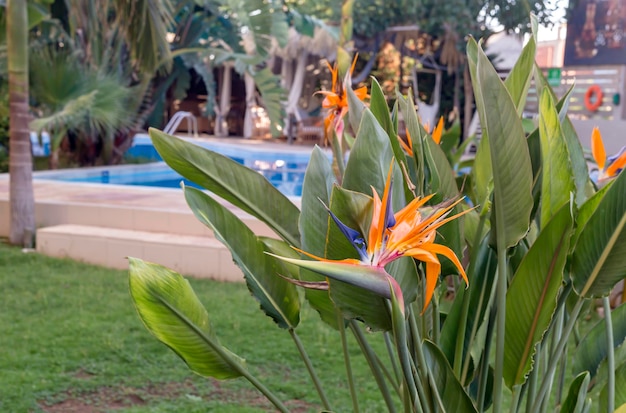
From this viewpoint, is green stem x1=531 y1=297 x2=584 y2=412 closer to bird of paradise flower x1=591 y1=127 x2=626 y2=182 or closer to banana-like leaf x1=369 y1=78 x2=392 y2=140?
bird of paradise flower x1=591 y1=127 x2=626 y2=182

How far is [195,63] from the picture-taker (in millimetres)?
10898

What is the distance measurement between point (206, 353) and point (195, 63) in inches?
403

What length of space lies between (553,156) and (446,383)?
37 cm

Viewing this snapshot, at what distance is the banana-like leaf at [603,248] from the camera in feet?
3.20

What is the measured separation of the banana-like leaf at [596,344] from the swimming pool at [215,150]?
474 centimetres

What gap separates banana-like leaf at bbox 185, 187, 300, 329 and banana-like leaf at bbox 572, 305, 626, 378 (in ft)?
1.94

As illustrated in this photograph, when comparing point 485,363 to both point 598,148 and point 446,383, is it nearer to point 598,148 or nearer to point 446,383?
point 446,383

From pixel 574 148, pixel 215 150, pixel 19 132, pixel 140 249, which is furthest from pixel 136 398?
pixel 215 150

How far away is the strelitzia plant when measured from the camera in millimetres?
862

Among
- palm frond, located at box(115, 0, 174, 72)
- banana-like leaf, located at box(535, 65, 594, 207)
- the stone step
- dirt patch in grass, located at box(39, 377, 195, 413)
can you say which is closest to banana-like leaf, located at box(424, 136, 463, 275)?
banana-like leaf, located at box(535, 65, 594, 207)

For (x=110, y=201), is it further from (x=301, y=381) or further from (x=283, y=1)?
(x=283, y=1)

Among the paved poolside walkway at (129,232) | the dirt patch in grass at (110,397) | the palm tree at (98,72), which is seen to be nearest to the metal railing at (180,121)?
the palm tree at (98,72)

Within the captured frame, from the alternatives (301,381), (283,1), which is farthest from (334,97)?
(283,1)

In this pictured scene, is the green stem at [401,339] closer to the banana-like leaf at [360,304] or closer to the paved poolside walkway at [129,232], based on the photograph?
the banana-like leaf at [360,304]
